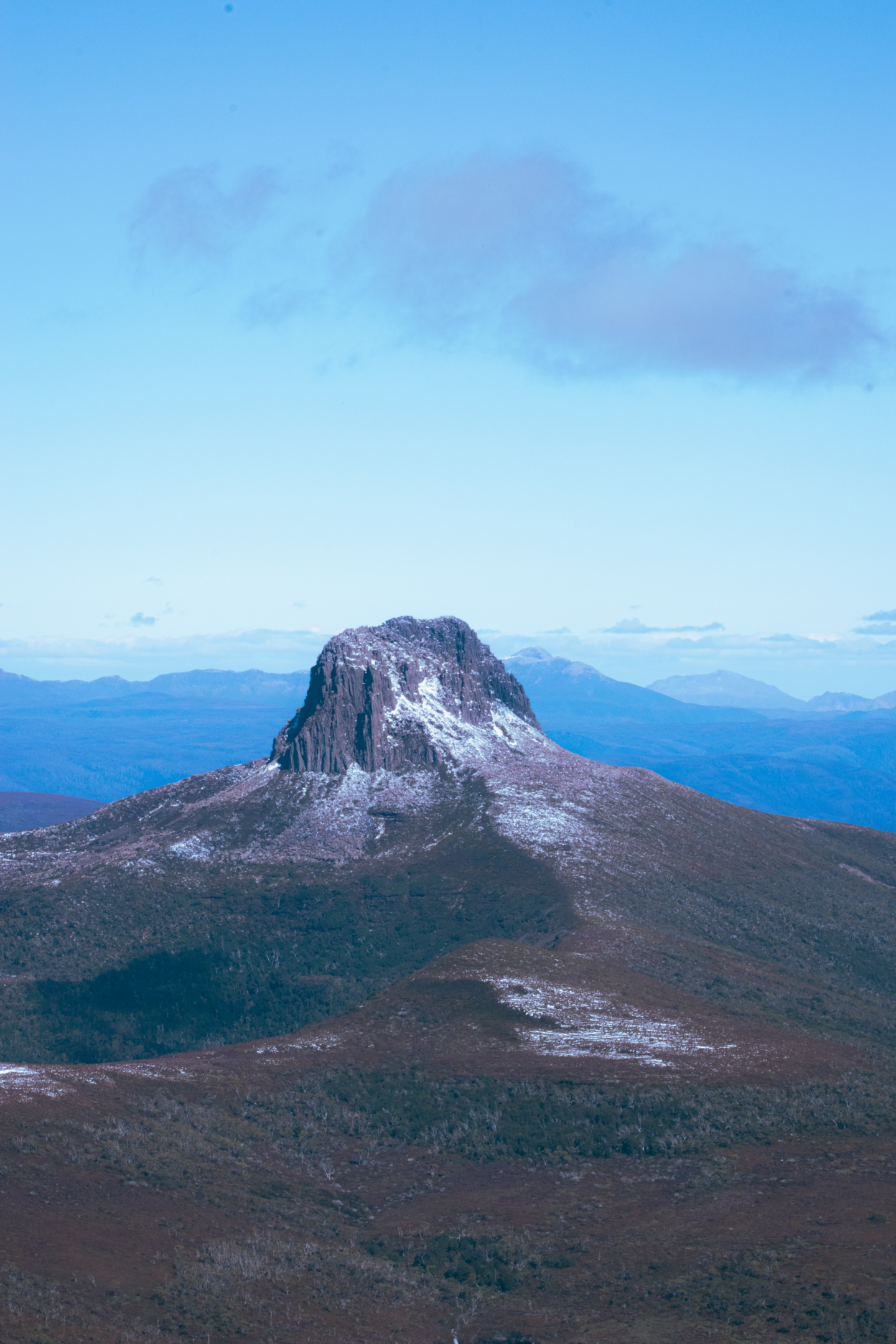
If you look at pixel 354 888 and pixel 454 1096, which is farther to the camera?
pixel 354 888

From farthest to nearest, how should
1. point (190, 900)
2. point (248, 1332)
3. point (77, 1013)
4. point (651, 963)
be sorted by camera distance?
point (190, 900) → point (77, 1013) → point (651, 963) → point (248, 1332)

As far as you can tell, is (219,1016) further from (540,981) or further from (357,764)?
(357,764)

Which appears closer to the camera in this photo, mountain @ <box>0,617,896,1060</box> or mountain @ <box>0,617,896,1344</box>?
mountain @ <box>0,617,896,1344</box>

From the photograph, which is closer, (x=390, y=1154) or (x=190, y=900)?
(x=390, y=1154)

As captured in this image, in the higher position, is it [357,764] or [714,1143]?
[357,764]

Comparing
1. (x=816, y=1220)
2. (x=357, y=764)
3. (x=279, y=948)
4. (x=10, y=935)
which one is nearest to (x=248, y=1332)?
(x=816, y=1220)

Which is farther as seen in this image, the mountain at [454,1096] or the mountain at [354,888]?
the mountain at [354,888]

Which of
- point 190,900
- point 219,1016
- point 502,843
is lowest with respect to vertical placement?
point 219,1016

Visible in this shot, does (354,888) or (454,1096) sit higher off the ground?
(454,1096)
